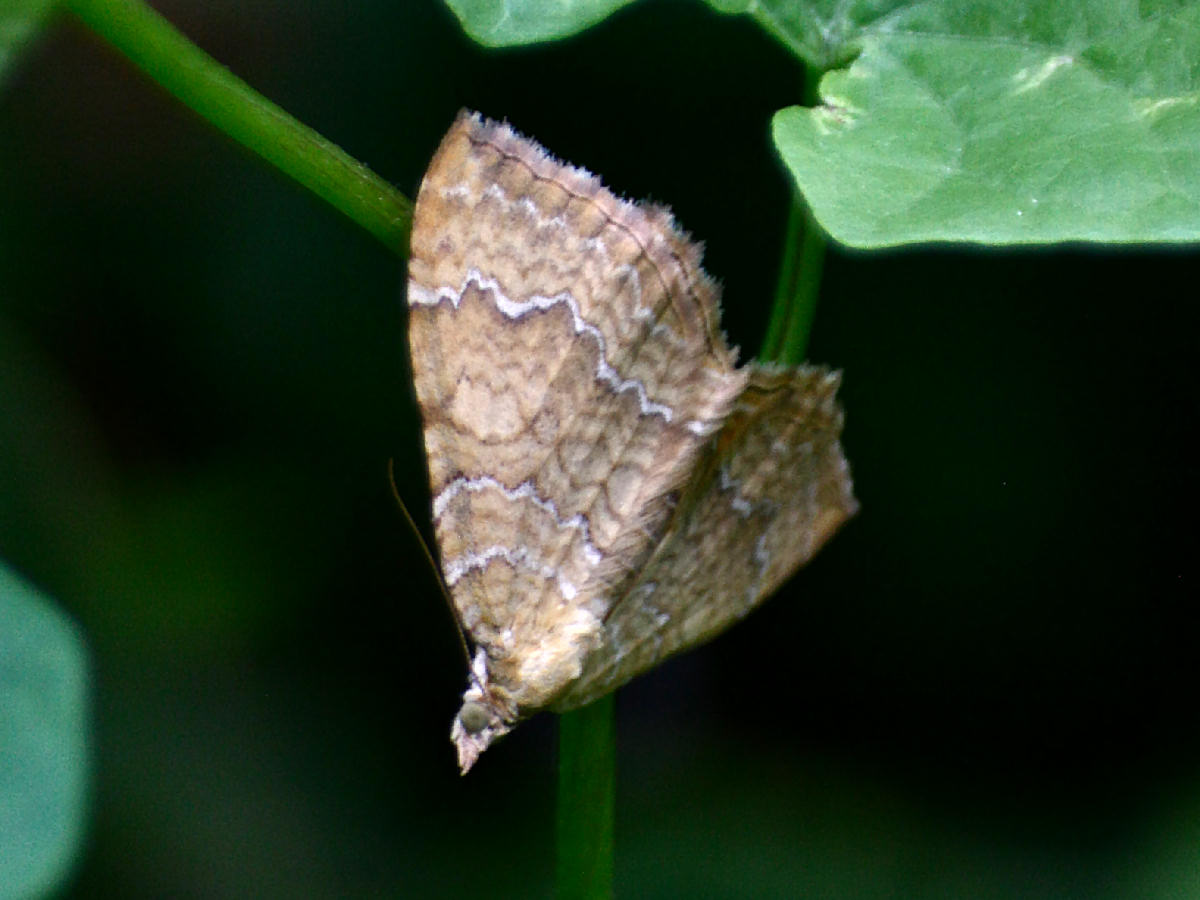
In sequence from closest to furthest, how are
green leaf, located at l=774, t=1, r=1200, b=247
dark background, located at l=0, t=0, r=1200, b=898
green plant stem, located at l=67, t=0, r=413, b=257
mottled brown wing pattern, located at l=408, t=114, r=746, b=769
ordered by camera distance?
1. green leaf, located at l=774, t=1, r=1200, b=247
2. green plant stem, located at l=67, t=0, r=413, b=257
3. mottled brown wing pattern, located at l=408, t=114, r=746, b=769
4. dark background, located at l=0, t=0, r=1200, b=898

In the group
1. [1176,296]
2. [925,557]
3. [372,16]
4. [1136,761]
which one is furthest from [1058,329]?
[372,16]

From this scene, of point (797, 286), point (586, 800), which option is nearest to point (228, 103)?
point (797, 286)

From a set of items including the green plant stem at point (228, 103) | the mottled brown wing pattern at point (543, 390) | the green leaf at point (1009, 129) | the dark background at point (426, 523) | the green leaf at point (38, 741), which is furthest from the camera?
the dark background at point (426, 523)

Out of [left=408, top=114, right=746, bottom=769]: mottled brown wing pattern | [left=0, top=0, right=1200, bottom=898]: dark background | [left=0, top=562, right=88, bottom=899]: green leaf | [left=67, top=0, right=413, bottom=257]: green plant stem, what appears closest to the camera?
[left=67, top=0, right=413, bottom=257]: green plant stem

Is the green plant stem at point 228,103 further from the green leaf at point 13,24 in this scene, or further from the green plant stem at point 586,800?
the green plant stem at point 586,800

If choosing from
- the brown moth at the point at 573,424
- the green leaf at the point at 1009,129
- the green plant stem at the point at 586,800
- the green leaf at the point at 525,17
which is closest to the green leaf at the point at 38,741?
the brown moth at the point at 573,424

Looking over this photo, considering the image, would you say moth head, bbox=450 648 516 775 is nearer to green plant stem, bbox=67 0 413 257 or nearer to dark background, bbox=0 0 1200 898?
green plant stem, bbox=67 0 413 257

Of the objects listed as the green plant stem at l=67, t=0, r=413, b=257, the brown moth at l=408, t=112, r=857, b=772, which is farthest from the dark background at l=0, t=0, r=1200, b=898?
the green plant stem at l=67, t=0, r=413, b=257

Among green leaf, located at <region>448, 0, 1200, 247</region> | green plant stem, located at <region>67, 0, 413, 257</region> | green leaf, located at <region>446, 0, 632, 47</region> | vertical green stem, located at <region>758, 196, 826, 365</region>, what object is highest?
green leaf, located at <region>448, 0, 1200, 247</region>
